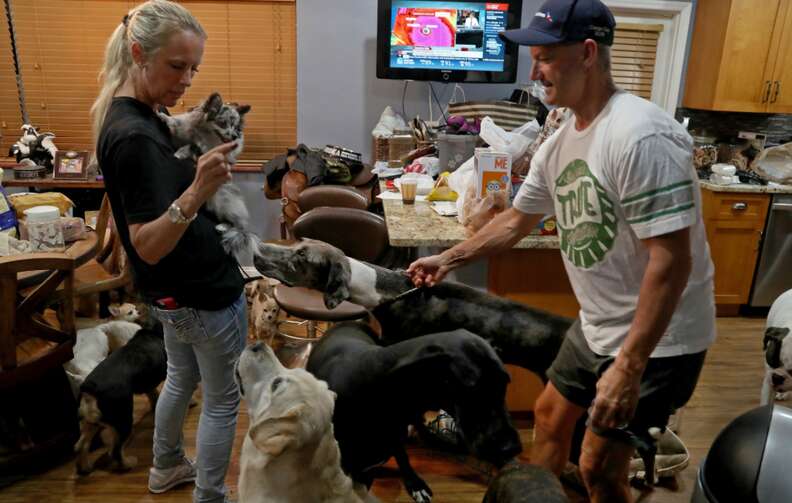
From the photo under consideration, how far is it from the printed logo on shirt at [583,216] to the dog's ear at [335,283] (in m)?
0.65

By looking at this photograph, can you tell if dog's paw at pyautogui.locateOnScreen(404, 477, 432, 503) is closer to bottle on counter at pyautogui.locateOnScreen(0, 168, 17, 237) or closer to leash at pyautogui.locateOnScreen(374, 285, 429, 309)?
leash at pyautogui.locateOnScreen(374, 285, 429, 309)

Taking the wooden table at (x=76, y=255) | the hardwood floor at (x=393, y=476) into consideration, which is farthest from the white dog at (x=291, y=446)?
the wooden table at (x=76, y=255)

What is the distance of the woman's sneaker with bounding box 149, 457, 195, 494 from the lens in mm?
2215

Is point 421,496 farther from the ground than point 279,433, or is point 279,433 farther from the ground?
point 279,433

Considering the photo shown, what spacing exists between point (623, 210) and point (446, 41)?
3353 millimetres

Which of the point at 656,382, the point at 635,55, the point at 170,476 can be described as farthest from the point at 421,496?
the point at 635,55

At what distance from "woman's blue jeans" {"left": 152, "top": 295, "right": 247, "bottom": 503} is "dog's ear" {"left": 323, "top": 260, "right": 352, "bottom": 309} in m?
0.26

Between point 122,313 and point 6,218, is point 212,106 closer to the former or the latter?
point 6,218

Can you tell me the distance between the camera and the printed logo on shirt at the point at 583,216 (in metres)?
1.39

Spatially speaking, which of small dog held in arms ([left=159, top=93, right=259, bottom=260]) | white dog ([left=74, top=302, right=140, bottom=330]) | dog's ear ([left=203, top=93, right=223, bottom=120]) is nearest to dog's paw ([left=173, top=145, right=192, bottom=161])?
small dog held in arms ([left=159, top=93, right=259, bottom=260])

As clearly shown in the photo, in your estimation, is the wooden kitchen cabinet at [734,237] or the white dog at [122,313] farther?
the wooden kitchen cabinet at [734,237]

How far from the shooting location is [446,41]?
436 centimetres

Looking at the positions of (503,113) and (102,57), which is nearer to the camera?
(503,113)

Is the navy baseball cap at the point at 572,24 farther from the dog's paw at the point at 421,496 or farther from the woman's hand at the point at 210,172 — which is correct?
the dog's paw at the point at 421,496
